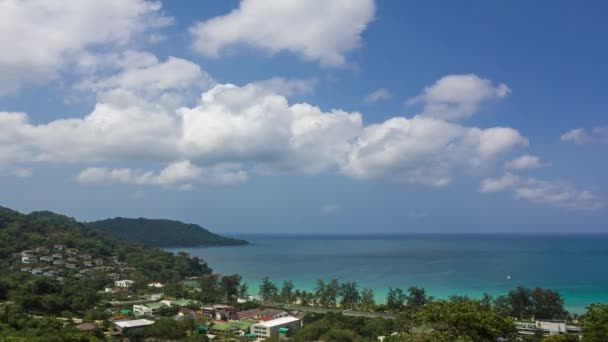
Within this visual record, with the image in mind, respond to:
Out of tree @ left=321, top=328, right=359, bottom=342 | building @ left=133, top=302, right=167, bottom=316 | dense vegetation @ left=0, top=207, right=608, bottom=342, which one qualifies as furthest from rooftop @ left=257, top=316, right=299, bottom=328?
building @ left=133, top=302, right=167, bottom=316

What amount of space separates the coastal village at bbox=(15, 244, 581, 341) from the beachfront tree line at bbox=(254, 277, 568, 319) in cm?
188

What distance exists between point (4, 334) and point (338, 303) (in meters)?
30.7

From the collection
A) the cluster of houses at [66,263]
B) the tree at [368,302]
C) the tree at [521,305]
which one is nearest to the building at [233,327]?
the tree at [368,302]

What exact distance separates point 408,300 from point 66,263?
4467cm

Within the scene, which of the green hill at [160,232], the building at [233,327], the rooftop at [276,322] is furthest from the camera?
the green hill at [160,232]

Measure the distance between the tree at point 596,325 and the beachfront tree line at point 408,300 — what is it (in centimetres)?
1807

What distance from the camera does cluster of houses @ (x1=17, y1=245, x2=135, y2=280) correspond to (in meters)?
53.5

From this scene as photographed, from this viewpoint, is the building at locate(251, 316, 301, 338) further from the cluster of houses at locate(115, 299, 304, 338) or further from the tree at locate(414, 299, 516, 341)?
the tree at locate(414, 299, 516, 341)

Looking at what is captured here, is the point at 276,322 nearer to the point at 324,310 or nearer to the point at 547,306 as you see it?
the point at 324,310

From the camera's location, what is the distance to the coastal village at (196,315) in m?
30.1

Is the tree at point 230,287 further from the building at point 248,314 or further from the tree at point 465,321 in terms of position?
the tree at point 465,321

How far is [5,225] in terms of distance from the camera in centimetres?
7275

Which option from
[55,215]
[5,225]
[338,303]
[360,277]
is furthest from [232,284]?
[55,215]

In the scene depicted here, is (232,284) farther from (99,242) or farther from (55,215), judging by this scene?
(55,215)
